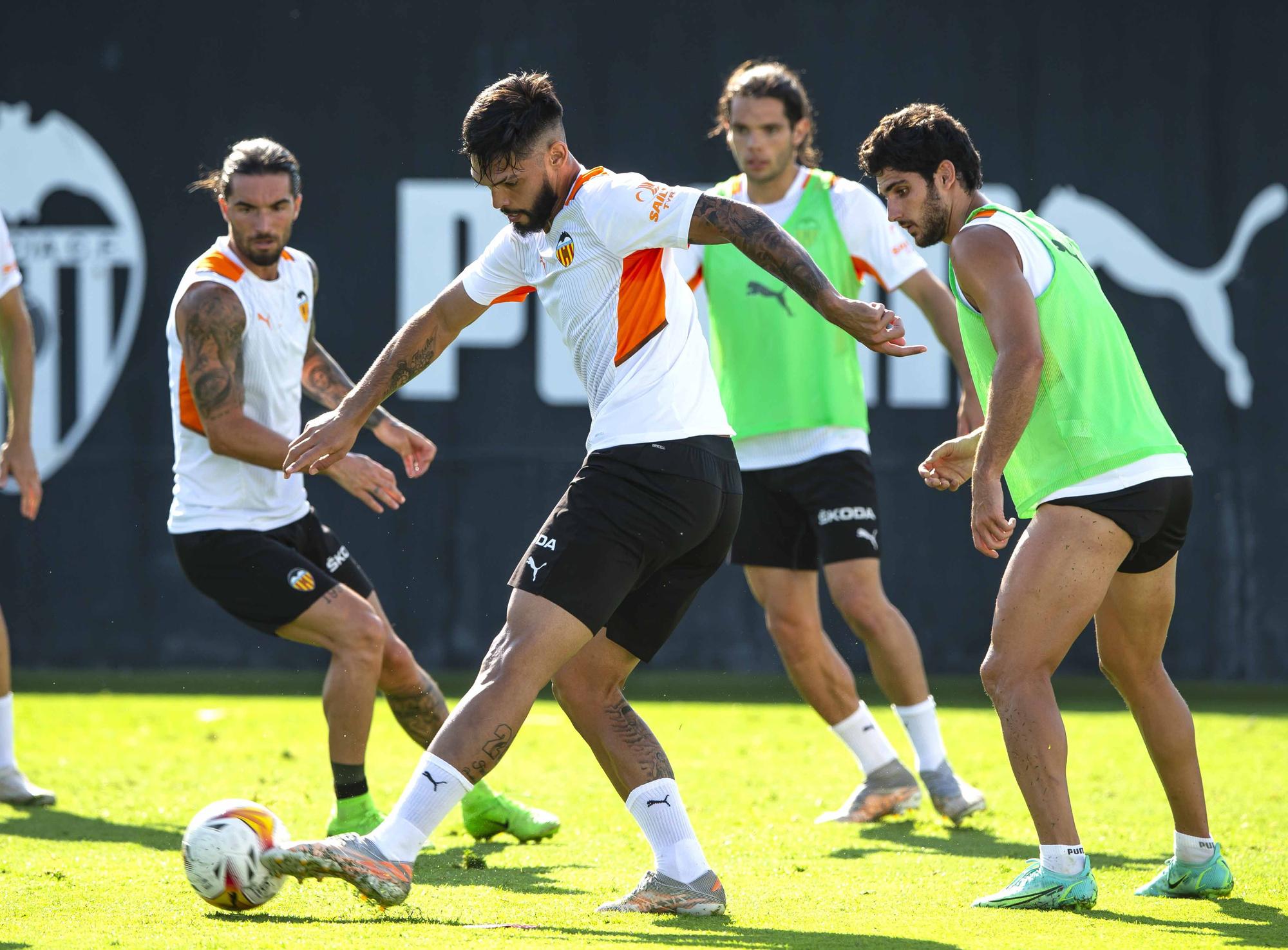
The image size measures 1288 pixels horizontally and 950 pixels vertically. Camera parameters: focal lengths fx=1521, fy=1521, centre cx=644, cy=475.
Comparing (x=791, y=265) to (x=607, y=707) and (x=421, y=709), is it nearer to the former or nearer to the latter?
(x=607, y=707)

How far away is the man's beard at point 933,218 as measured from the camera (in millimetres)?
4414

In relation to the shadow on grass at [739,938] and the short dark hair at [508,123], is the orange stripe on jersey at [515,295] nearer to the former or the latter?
the short dark hair at [508,123]

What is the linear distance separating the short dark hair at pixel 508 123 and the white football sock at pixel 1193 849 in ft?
9.08

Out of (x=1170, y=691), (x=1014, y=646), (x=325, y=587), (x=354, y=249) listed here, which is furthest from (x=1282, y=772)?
(x=354, y=249)

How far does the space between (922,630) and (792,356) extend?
166 inches

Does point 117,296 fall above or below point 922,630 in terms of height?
above

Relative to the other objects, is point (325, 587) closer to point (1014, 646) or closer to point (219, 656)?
point (1014, 646)

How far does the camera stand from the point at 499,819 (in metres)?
5.59

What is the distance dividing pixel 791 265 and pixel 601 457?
734mm

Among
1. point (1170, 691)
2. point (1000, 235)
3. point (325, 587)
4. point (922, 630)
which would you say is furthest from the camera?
point (922, 630)

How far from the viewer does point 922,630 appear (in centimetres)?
1006

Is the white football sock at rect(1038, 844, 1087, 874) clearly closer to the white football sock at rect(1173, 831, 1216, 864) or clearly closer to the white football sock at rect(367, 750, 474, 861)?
the white football sock at rect(1173, 831, 1216, 864)

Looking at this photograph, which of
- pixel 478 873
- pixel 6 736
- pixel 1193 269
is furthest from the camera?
pixel 1193 269

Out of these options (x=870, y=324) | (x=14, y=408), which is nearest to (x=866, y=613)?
(x=870, y=324)
